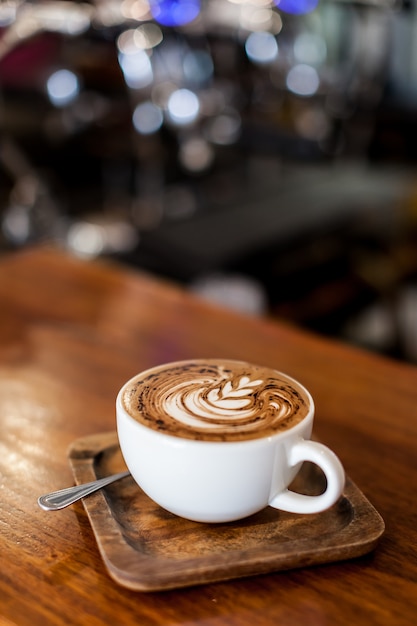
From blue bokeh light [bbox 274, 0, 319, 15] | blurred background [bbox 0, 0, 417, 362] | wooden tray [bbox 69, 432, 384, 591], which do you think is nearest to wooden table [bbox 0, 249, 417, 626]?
wooden tray [bbox 69, 432, 384, 591]

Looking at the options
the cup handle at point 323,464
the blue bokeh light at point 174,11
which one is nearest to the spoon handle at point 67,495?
the cup handle at point 323,464

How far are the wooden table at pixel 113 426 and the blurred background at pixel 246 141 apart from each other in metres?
0.36

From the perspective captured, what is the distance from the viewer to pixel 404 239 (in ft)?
10.5

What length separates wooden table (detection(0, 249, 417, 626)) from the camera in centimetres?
45

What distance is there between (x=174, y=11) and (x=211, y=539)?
1246mm

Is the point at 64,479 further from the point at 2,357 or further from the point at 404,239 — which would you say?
the point at 404,239

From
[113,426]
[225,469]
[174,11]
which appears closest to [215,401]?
[225,469]

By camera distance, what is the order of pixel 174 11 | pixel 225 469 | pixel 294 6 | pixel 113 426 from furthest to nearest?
pixel 294 6 < pixel 174 11 < pixel 113 426 < pixel 225 469

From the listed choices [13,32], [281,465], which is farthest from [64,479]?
[13,32]

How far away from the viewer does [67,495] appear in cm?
53

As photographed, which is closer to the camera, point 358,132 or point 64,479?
point 64,479

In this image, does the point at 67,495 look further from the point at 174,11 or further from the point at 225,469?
the point at 174,11

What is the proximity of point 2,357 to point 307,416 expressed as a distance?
1.55 ft

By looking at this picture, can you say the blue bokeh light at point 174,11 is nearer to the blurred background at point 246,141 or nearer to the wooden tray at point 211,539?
the blurred background at point 246,141
